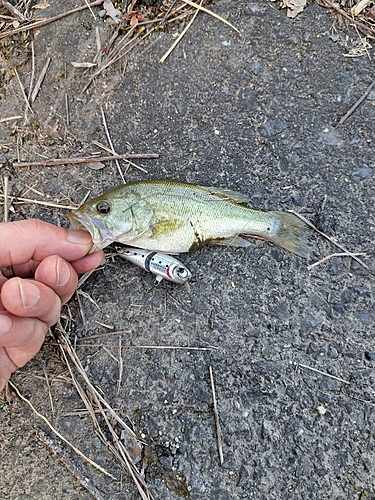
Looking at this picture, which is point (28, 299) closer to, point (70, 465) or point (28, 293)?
point (28, 293)

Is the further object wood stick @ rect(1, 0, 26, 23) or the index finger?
wood stick @ rect(1, 0, 26, 23)

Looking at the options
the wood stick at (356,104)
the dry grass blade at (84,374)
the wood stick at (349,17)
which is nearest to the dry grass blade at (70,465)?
the dry grass blade at (84,374)

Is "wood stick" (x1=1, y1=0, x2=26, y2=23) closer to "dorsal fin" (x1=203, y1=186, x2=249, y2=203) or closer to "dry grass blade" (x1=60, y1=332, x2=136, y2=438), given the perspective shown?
"dorsal fin" (x1=203, y1=186, x2=249, y2=203)

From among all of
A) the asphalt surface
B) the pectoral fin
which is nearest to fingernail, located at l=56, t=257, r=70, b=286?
the asphalt surface

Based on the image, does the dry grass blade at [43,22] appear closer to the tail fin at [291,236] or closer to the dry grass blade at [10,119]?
the dry grass blade at [10,119]

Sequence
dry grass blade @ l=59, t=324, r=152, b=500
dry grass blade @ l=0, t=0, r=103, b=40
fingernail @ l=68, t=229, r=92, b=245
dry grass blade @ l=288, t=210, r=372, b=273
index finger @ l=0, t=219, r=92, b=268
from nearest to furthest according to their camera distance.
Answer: index finger @ l=0, t=219, r=92, b=268 < fingernail @ l=68, t=229, r=92, b=245 < dry grass blade @ l=59, t=324, r=152, b=500 < dry grass blade @ l=288, t=210, r=372, b=273 < dry grass blade @ l=0, t=0, r=103, b=40

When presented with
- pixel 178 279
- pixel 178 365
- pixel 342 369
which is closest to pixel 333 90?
pixel 178 279
